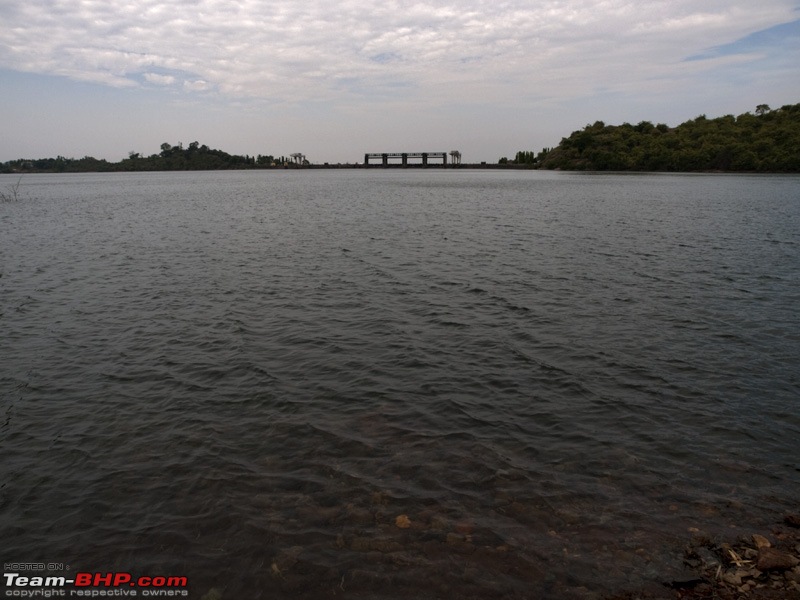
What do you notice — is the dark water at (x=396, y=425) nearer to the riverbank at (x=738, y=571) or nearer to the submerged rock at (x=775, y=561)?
the riverbank at (x=738, y=571)

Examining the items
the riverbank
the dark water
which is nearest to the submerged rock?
the riverbank

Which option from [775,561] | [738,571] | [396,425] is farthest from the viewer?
[396,425]

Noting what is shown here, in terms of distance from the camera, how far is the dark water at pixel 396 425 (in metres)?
9.11

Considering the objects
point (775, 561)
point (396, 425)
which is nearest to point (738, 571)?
point (775, 561)

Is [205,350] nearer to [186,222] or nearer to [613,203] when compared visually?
[186,222]

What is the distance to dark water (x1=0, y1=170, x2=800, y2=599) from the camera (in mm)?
9109

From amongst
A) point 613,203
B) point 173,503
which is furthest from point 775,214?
point 173,503

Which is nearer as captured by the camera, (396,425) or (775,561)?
(775,561)

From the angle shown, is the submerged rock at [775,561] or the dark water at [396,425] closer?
the submerged rock at [775,561]

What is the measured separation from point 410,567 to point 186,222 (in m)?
60.1

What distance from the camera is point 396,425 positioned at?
44.3ft

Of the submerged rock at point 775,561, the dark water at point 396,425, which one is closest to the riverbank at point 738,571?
the submerged rock at point 775,561

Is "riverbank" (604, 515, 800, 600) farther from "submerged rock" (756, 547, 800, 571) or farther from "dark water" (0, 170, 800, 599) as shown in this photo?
"dark water" (0, 170, 800, 599)

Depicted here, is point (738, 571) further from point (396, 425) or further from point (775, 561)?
point (396, 425)
